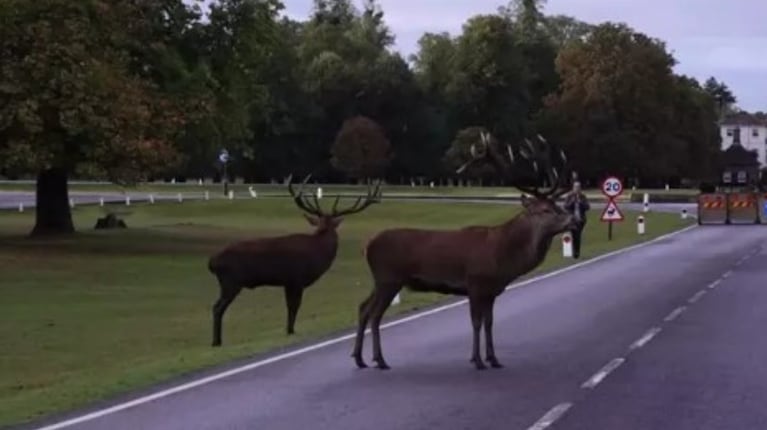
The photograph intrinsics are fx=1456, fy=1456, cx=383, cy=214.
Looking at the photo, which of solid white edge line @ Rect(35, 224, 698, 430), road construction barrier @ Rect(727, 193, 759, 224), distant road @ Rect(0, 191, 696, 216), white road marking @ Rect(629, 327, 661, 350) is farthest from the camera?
distant road @ Rect(0, 191, 696, 216)

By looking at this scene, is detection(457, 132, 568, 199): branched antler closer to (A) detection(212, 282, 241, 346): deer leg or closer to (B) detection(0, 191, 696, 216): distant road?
(A) detection(212, 282, 241, 346): deer leg

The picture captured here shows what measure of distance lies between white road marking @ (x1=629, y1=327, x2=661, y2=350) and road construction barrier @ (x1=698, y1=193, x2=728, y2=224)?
4305 centimetres

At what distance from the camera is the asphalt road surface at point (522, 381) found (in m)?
11.4

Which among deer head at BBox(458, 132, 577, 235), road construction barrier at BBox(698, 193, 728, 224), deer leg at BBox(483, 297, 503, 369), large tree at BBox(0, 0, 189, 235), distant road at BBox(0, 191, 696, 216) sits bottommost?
distant road at BBox(0, 191, 696, 216)

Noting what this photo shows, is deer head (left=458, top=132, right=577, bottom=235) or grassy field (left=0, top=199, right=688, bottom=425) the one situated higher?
deer head (left=458, top=132, right=577, bottom=235)

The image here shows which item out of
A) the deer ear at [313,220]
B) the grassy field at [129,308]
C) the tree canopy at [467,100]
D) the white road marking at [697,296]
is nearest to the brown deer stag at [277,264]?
the deer ear at [313,220]

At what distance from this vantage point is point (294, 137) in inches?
4434

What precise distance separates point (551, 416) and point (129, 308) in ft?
55.5

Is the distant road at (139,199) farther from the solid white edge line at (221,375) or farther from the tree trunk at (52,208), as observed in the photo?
the solid white edge line at (221,375)

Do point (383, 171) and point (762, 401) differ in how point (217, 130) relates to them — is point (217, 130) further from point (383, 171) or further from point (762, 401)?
point (383, 171)

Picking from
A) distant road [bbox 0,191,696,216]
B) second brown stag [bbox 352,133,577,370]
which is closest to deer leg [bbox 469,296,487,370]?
second brown stag [bbox 352,133,577,370]

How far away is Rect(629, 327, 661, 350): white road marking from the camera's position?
16734mm

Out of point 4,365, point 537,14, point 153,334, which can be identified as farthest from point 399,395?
point 537,14

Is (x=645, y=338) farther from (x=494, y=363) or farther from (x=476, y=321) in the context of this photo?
(x=476, y=321)
